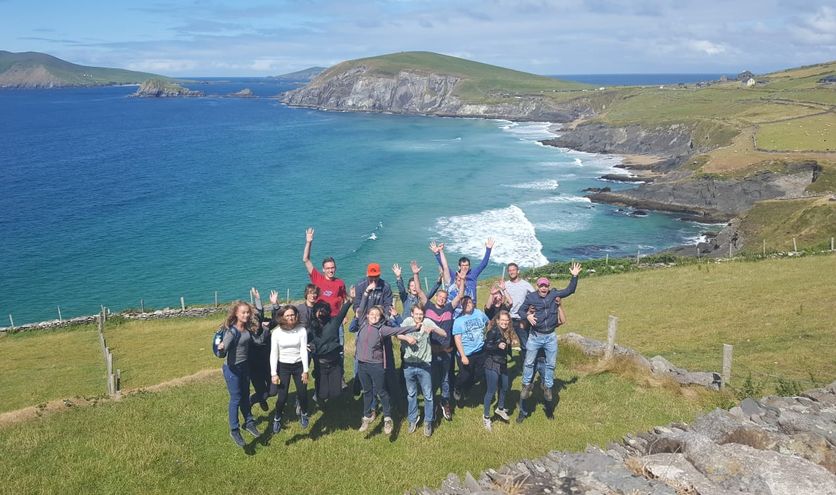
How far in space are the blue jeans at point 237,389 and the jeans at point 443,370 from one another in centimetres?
384

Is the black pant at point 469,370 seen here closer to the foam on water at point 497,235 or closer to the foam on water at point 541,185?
the foam on water at point 497,235

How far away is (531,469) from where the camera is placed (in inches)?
340

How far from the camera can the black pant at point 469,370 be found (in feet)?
40.3

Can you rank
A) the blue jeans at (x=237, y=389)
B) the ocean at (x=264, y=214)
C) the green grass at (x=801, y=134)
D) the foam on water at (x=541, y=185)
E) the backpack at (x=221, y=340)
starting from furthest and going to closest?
the foam on water at (x=541, y=185)
the green grass at (x=801, y=134)
the ocean at (x=264, y=214)
the blue jeans at (x=237, y=389)
the backpack at (x=221, y=340)

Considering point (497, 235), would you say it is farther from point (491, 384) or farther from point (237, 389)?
point (237, 389)

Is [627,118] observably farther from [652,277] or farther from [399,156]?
[652,277]

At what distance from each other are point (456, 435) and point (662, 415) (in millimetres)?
5083

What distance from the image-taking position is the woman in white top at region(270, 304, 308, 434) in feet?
34.9

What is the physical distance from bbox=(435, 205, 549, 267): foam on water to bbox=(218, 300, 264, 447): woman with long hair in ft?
135

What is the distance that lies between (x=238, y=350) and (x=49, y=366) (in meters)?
19.9

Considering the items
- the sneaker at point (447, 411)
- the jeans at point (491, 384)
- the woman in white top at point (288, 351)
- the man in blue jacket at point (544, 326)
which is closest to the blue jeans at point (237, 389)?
the woman in white top at point (288, 351)

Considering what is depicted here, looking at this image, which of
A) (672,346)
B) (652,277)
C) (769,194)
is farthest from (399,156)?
(672,346)

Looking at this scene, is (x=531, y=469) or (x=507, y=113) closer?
(x=531, y=469)

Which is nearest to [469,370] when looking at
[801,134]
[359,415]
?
[359,415]
